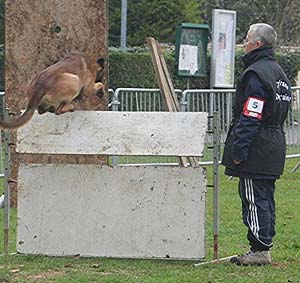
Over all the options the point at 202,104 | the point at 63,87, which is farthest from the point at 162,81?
the point at 202,104

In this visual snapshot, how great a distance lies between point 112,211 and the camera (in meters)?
7.89

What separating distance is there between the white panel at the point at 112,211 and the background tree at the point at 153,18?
27316 mm

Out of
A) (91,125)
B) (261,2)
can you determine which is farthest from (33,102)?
(261,2)

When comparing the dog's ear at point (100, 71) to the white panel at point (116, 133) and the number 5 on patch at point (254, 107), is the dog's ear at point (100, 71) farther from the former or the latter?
the number 5 on patch at point (254, 107)

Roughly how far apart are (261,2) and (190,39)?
2241cm

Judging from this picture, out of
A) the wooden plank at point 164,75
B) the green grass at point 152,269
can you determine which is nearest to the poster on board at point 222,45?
the wooden plank at point 164,75

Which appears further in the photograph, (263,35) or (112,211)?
(112,211)

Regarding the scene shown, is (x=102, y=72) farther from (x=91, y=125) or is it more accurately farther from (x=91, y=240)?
(x=91, y=240)

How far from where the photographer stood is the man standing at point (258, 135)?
→ 24.2ft

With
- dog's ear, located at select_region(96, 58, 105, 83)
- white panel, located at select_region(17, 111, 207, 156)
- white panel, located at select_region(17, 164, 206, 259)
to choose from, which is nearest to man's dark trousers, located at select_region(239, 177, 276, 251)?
white panel, located at select_region(17, 164, 206, 259)

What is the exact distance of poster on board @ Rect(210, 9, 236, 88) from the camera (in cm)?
1731

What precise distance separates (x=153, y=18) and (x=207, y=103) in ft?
65.9

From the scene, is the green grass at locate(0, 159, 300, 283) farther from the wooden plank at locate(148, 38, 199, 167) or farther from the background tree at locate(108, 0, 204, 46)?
the background tree at locate(108, 0, 204, 46)

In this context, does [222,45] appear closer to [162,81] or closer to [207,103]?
[207,103]
